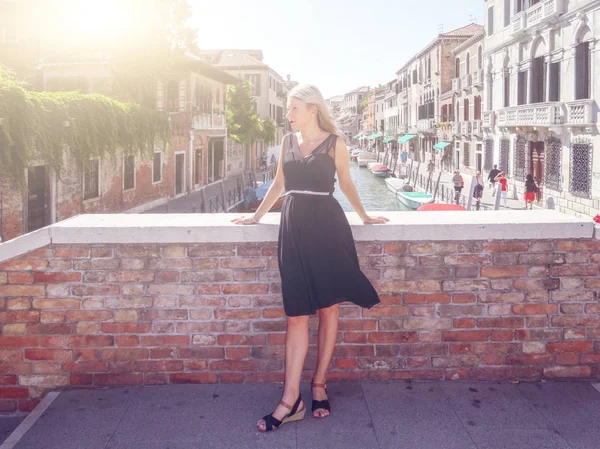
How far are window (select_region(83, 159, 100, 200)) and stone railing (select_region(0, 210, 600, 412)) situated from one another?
13.1 metres

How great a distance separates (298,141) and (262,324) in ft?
3.30

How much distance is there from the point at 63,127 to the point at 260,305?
11733 mm

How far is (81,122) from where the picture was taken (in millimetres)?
14008

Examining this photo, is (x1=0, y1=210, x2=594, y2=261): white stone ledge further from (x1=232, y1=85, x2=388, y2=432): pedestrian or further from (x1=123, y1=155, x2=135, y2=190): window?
(x1=123, y1=155, x2=135, y2=190): window

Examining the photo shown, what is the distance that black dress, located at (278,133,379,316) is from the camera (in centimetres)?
274

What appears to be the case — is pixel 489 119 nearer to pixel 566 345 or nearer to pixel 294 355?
pixel 566 345

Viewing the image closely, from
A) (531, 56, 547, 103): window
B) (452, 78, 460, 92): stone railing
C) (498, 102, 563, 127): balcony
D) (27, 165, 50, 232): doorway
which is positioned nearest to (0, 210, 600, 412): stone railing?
(27, 165, 50, 232): doorway

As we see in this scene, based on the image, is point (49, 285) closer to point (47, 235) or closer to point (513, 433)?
point (47, 235)

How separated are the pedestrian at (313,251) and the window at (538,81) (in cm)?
2019

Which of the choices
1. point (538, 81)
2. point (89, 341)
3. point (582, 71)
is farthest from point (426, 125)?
point (89, 341)

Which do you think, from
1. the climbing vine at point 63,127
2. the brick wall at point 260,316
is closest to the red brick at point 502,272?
the brick wall at point 260,316

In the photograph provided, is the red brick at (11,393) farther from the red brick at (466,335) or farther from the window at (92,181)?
the window at (92,181)

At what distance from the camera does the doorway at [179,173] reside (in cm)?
2409

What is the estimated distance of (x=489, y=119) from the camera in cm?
2670
